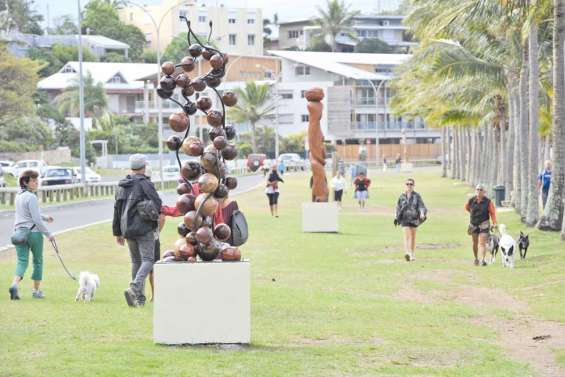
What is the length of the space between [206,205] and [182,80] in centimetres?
166

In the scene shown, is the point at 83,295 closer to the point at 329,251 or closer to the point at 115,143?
the point at 329,251

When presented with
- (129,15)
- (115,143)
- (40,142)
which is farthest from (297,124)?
(129,15)

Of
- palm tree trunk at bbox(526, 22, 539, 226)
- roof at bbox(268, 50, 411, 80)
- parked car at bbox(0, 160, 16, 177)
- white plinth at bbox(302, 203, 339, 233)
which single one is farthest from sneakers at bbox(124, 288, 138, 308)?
roof at bbox(268, 50, 411, 80)

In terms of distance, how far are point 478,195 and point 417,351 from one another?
33.7 feet

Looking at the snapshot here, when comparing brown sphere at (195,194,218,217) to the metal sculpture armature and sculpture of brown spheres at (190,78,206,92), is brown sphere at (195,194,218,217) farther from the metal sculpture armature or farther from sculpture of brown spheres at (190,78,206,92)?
sculpture of brown spheres at (190,78,206,92)

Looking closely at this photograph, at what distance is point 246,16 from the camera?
468 ft

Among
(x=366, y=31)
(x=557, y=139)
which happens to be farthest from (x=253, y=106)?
(x=557, y=139)

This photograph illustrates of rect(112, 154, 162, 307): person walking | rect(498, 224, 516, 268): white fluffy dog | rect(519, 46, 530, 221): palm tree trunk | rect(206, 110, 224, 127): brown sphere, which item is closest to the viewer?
rect(206, 110, 224, 127): brown sphere

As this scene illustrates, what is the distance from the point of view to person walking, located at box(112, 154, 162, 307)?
13.6 meters

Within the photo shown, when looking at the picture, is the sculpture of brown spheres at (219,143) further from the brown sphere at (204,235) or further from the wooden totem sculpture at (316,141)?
the wooden totem sculpture at (316,141)

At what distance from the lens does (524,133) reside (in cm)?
3381

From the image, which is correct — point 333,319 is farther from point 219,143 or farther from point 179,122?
point 179,122

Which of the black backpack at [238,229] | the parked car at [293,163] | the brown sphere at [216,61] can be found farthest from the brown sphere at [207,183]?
the parked car at [293,163]

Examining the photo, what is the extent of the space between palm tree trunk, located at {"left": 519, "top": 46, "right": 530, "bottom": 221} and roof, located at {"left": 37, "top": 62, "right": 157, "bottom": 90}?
7552 cm
